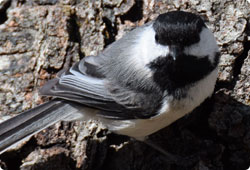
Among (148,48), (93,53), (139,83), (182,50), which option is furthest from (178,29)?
(93,53)

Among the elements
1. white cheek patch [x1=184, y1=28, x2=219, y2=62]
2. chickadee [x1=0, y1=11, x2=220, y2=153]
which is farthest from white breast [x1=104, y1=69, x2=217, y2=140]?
white cheek patch [x1=184, y1=28, x2=219, y2=62]

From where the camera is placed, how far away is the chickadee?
8.63 feet

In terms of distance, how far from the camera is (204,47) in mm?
2678

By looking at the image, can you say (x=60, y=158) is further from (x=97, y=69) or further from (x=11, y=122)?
(x=97, y=69)

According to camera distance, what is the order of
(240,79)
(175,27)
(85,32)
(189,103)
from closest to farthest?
1. (175,27)
2. (189,103)
3. (240,79)
4. (85,32)

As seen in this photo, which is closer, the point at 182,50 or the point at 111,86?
the point at 182,50

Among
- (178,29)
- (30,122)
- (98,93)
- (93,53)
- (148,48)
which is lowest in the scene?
(30,122)

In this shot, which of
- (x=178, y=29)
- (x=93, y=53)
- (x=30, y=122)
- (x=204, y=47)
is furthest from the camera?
(x=93, y=53)

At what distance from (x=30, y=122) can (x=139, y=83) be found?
648mm

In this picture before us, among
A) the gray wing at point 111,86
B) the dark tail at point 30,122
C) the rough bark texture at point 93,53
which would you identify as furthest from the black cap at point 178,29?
the dark tail at point 30,122

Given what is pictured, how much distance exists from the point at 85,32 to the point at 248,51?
101cm

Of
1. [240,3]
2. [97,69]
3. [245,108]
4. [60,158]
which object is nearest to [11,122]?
[60,158]

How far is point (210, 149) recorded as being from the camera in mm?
2871

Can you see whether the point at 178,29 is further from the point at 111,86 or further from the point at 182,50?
the point at 111,86
